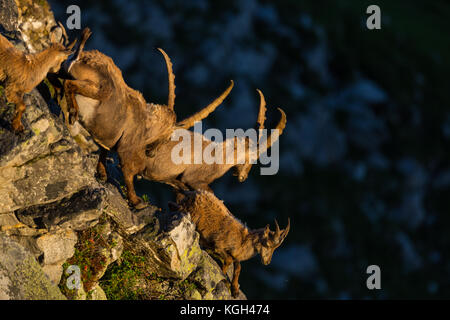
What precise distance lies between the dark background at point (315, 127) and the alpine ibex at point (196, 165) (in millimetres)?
21606

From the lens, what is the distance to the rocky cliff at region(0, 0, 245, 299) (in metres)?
8.36

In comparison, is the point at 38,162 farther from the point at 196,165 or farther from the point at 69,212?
the point at 196,165

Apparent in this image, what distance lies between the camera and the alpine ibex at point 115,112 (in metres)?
9.13

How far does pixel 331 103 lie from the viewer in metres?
44.3

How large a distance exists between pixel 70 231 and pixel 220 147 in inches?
184

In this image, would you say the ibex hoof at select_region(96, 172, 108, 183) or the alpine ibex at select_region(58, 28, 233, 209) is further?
the ibex hoof at select_region(96, 172, 108, 183)

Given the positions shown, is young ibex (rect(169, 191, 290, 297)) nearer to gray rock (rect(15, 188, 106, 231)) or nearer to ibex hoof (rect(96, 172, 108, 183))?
ibex hoof (rect(96, 172, 108, 183))

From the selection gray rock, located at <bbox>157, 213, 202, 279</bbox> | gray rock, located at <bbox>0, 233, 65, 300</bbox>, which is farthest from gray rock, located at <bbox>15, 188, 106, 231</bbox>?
gray rock, located at <bbox>157, 213, 202, 279</bbox>

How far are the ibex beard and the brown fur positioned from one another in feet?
12.9

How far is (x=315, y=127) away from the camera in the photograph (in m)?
42.3
